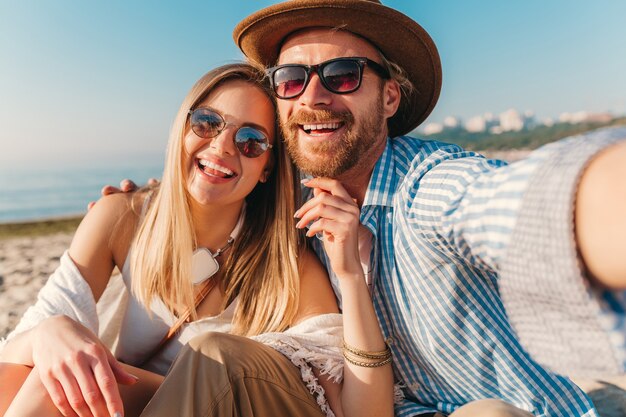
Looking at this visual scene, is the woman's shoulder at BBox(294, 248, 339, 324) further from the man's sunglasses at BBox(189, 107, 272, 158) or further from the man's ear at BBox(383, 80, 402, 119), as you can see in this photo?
the man's ear at BBox(383, 80, 402, 119)

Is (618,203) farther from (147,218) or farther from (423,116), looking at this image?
(147,218)

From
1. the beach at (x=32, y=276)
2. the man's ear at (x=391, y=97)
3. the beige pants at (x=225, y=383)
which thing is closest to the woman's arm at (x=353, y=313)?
the beige pants at (x=225, y=383)

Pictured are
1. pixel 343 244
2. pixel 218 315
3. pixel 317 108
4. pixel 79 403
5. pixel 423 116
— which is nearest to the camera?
pixel 79 403

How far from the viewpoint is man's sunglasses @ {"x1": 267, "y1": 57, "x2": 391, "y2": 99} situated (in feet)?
9.07

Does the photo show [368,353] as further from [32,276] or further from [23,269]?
[23,269]

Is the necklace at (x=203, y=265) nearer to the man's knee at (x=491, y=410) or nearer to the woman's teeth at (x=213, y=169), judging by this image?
the woman's teeth at (x=213, y=169)

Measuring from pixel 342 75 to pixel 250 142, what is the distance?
26.1 inches

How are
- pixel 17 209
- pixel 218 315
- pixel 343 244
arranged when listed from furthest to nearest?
pixel 17 209
pixel 218 315
pixel 343 244

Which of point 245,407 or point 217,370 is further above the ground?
point 217,370

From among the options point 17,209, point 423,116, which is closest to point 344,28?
point 423,116

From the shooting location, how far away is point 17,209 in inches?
1593

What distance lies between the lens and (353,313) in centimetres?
241

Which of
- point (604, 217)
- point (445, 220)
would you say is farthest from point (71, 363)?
point (604, 217)

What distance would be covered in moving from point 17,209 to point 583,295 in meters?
46.3
